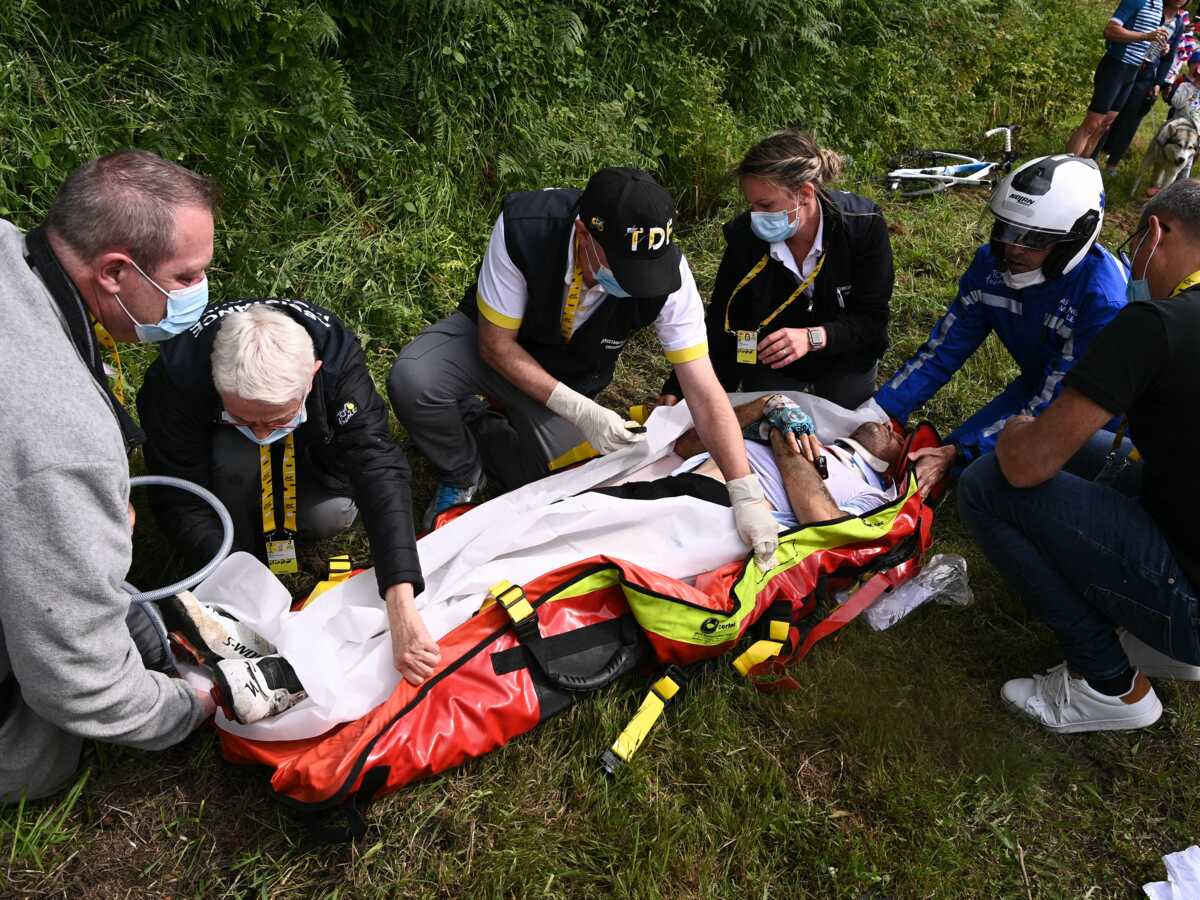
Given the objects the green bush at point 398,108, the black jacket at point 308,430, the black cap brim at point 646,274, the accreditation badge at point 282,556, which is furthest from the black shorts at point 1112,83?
the accreditation badge at point 282,556

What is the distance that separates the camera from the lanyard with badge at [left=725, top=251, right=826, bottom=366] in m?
4.12

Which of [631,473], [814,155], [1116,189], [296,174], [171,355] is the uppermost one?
[814,155]

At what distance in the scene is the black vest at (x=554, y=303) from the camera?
3.36m

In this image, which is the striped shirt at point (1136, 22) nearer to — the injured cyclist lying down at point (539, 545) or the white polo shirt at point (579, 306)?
the injured cyclist lying down at point (539, 545)

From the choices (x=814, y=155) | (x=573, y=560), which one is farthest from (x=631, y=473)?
(x=814, y=155)

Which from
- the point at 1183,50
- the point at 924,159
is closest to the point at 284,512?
the point at 924,159

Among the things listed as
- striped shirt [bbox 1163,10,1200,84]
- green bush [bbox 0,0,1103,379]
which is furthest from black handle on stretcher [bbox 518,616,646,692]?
striped shirt [bbox 1163,10,1200,84]

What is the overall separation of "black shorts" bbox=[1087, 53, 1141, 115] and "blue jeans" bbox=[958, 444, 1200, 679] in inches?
240

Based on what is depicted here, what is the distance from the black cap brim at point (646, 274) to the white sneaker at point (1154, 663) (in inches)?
81.6

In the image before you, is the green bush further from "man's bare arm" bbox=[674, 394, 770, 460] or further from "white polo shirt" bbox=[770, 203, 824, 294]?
"white polo shirt" bbox=[770, 203, 824, 294]

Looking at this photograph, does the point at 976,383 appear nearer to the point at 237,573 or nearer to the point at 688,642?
the point at 688,642

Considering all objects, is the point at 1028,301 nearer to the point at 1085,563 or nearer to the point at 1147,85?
the point at 1085,563

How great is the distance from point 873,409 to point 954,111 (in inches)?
215

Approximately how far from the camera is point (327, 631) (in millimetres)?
2873
